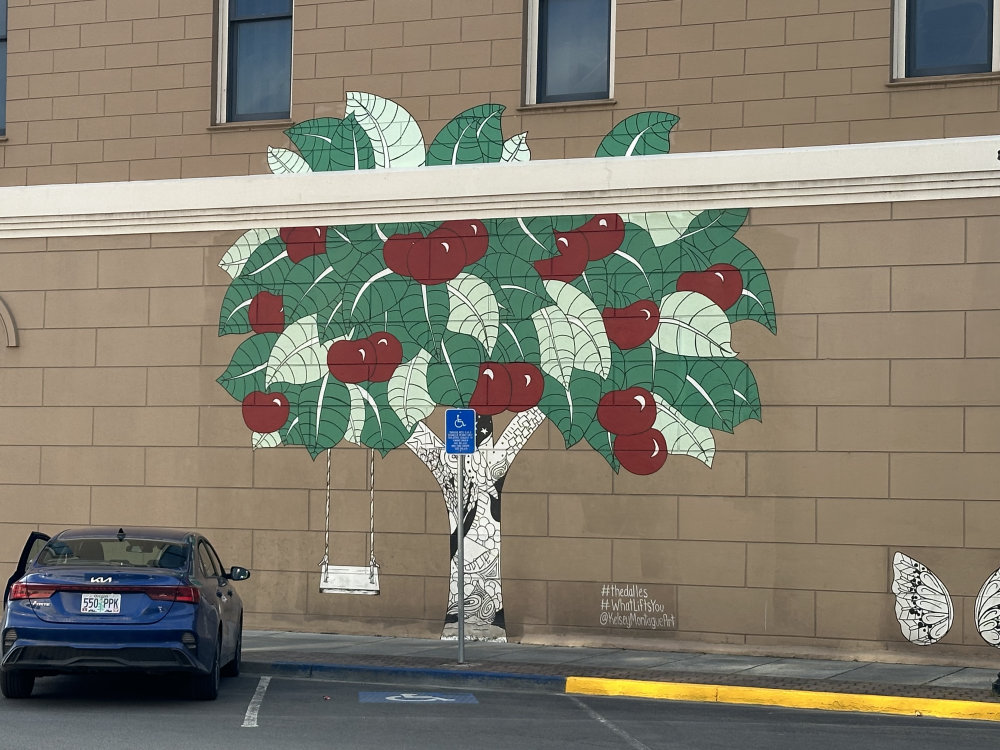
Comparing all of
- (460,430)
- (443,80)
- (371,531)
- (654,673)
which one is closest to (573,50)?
(443,80)

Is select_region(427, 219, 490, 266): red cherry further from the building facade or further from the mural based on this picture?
the mural

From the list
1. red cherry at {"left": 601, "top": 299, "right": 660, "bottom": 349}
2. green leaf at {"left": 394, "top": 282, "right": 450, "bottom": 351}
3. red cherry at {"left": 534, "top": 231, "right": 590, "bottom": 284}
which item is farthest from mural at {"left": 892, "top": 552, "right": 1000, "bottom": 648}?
green leaf at {"left": 394, "top": 282, "right": 450, "bottom": 351}

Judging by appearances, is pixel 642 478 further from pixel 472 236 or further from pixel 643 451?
pixel 472 236

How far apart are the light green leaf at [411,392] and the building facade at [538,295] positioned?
49mm

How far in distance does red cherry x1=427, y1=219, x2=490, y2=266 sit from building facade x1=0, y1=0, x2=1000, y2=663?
14 cm

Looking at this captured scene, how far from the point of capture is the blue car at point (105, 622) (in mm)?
11078

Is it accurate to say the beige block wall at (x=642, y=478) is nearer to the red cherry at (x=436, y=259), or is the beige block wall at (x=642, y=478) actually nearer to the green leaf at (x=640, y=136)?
the green leaf at (x=640, y=136)

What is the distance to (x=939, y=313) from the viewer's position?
14805 millimetres

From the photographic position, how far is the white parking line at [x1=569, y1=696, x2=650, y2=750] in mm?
10109

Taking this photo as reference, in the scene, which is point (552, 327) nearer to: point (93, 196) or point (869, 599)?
point (869, 599)

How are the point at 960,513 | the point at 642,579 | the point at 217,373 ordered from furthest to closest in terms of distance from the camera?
the point at 217,373 → the point at 642,579 → the point at 960,513

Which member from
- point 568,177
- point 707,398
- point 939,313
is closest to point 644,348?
point 707,398

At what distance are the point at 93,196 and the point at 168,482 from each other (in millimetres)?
3718

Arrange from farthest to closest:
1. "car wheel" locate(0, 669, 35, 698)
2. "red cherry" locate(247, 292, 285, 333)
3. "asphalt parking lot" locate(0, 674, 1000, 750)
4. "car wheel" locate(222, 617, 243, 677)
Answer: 1. "red cherry" locate(247, 292, 285, 333)
2. "car wheel" locate(222, 617, 243, 677)
3. "car wheel" locate(0, 669, 35, 698)
4. "asphalt parking lot" locate(0, 674, 1000, 750)
